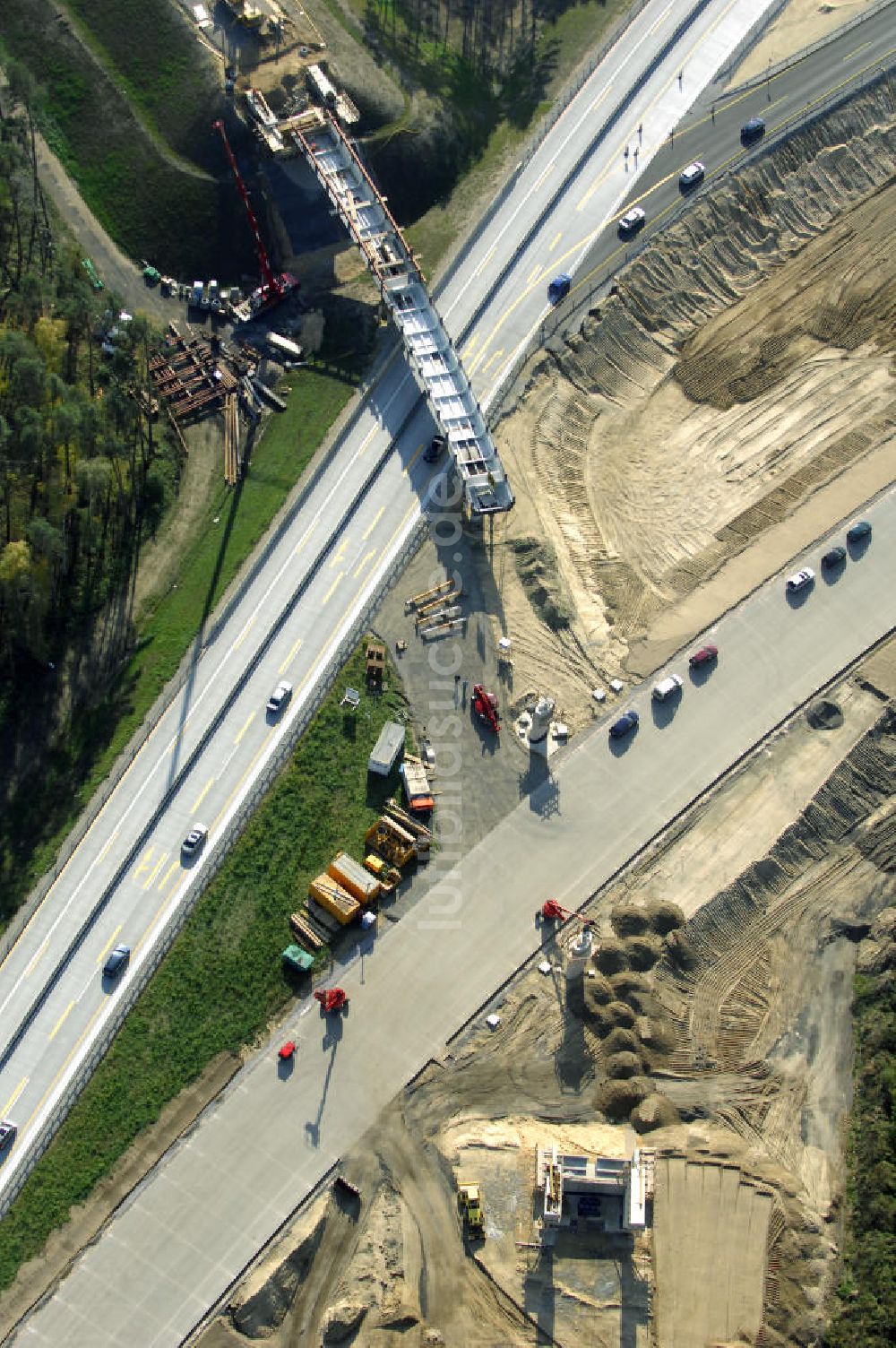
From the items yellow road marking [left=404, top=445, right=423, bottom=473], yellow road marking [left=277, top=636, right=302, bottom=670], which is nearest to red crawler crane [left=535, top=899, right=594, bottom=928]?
yellow road marking [left=277, top=636, right=302, bottom=670]

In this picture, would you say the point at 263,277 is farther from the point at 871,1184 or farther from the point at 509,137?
the point at 871,1184

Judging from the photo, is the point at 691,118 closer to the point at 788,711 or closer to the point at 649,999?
the point at 788,711

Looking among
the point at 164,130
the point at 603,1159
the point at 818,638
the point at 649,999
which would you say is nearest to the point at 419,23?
the point at 164,130

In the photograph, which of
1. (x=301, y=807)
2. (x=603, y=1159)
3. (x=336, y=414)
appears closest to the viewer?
(x=603, y=1159)

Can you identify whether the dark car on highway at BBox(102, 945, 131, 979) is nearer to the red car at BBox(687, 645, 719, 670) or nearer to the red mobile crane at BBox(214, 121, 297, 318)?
the red car at BBox(687, 645, 719, 670)

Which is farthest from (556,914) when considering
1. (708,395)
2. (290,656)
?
(708,395)

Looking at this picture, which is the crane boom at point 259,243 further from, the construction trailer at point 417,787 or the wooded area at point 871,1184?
the wooded area at point 871,1184
